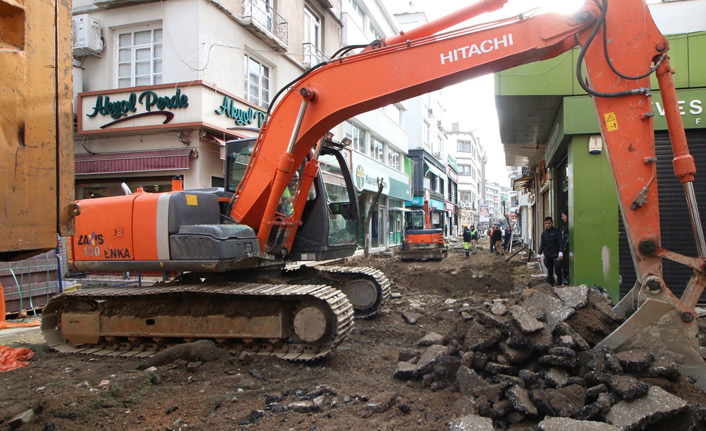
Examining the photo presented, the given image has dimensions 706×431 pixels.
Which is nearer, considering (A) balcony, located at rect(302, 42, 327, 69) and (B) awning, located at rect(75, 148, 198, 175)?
(B) awning, located at rect(75, 148, 198, 175)

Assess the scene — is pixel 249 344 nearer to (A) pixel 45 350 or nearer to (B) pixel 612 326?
(A) pixel 45 350

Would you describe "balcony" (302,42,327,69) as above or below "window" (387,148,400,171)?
above

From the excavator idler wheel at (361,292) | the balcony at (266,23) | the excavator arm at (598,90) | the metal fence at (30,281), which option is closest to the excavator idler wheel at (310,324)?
the excavator arm at (598,90)

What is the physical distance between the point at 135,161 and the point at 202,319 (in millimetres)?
8919

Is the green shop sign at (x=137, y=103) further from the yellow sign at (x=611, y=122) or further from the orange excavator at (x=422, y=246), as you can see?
the orange excavator at (x=422, y=246)

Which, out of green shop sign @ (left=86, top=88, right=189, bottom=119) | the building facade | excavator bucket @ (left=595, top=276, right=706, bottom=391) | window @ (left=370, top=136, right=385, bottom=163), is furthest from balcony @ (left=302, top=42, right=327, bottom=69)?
excavator bucket @ (left=595, top=276, right=706, bottom=391)

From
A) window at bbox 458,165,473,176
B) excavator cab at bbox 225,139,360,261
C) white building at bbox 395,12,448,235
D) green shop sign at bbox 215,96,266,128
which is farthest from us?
window at bbox 458,165,473,176

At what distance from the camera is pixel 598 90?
4715 mm

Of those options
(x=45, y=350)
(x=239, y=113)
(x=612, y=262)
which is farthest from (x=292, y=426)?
(x=239, y=113)

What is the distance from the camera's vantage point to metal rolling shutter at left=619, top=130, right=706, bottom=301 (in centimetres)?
894

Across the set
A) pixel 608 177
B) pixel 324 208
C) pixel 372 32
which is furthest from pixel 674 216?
pixel 372 32

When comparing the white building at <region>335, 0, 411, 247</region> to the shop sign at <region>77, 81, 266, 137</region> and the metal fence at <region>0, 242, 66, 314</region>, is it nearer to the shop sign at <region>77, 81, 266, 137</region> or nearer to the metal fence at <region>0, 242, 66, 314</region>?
the shop sign at <region>77, 81, 266, 137</region>

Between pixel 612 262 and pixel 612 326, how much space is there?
485 cm

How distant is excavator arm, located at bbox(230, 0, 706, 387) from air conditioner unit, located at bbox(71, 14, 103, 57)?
10868 mm
